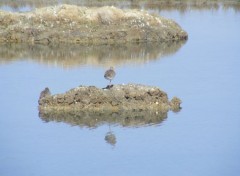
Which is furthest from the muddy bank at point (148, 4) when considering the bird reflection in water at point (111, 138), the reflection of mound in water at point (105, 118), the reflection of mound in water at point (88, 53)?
the bird reflection in water at point (111, 138)

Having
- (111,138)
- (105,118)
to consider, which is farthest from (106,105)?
(111,138)

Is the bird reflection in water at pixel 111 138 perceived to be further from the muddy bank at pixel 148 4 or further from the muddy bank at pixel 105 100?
the muddy bank at pixel 148 4

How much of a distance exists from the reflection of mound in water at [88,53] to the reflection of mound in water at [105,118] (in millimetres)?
9701

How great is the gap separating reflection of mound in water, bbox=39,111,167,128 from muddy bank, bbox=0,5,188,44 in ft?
49.5

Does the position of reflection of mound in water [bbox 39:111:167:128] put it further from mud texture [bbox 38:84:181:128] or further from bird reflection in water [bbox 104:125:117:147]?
bird reflection in water [bbox 104:125:117:147]

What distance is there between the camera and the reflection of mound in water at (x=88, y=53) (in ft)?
112

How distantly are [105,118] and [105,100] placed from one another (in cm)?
67

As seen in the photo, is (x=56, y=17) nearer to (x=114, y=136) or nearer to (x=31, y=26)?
(x=31, y=26)

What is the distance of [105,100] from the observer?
23641 millimetres

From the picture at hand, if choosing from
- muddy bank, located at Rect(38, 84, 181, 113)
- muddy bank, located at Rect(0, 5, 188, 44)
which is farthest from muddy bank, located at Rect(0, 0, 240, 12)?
muddy bank, located at Rect(38, 84, 181, 113)

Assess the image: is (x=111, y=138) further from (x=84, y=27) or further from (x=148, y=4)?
(x=148, y=4)

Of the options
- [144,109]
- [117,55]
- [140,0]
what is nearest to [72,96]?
[144,109]

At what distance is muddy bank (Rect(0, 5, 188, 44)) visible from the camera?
3869cm

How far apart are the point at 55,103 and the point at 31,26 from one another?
15673 mm
